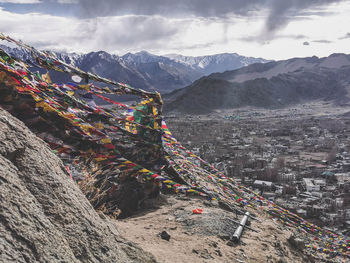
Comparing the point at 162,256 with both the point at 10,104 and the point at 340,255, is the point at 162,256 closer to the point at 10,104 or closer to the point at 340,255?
the point at 10,104

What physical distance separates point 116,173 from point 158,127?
4.16 feet

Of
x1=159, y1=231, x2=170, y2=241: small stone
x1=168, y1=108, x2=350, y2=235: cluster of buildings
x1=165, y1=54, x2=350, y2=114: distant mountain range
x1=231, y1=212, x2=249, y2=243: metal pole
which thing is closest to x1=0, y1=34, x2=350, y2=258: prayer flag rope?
x1=159, y1=231, x2=170, y2=241: small stone

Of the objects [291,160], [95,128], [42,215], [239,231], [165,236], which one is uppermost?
[95,128]

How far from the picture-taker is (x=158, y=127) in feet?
18.9

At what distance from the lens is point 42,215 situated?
215cm

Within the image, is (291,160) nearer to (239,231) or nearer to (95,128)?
(239,231)

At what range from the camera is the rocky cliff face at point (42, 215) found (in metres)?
1.83

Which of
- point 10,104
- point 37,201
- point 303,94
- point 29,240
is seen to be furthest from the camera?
point 303,94

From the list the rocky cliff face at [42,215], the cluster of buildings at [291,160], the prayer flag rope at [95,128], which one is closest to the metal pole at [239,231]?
the prayer flag rope at [95,128]

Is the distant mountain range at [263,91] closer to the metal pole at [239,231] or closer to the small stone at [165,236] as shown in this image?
the metal pole at [239,231]

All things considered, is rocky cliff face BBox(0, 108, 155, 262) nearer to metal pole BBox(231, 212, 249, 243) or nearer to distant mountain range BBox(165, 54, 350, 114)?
metal pole BBox(231, 212, 249, 243)

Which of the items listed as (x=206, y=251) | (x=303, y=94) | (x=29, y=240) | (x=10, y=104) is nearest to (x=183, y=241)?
(x=206, y=251)

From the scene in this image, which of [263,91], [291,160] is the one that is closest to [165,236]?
[291,160]

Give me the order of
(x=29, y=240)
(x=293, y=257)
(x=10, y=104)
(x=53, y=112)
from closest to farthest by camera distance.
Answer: (x=29, y=240) → (x=10, y=104) → (x=53, y=112) → (x=293, y=257)
